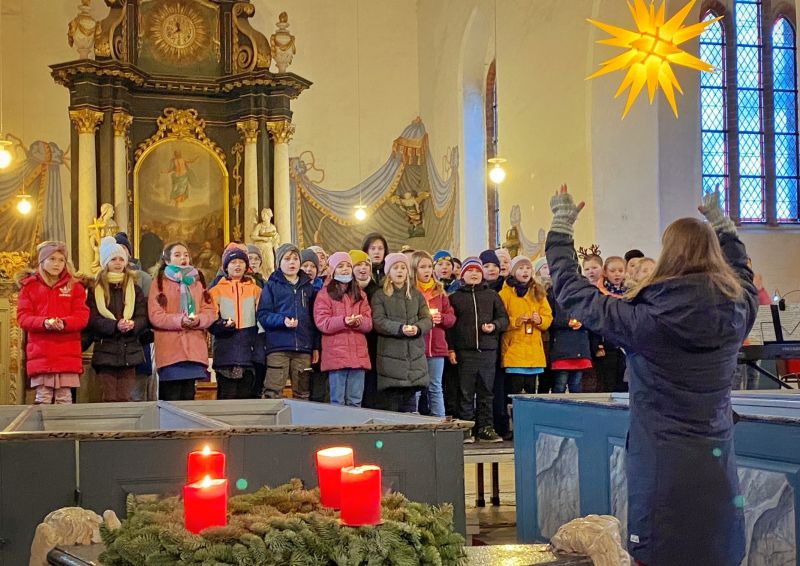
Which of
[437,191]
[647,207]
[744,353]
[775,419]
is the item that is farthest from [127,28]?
[775,419]

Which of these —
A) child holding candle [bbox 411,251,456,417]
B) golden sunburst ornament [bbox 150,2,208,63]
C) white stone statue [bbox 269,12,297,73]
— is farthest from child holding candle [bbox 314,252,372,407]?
golden sunburst ornament [bbox 150,2,208,63]

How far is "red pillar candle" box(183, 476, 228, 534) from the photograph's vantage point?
2020 millimetres

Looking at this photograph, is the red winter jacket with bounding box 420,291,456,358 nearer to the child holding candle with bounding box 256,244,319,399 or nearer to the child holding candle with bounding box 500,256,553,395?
the child holding candle with bounding box 500,256,553,395

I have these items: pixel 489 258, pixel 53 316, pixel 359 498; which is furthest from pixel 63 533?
pixel 489 258

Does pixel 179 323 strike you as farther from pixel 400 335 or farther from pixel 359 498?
pixel 359 498

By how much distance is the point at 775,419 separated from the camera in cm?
384

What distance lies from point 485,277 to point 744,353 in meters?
2.32

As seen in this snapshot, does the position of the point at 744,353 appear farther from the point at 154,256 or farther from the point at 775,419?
the point at 154,256

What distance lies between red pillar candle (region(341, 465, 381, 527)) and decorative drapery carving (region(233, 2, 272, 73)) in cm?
1438

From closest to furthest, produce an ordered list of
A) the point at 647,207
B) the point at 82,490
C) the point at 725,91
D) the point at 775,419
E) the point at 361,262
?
the point at 775,419 < the point at 82,490 < the point at 361,262 < the point at 647,207 < the point at 725,91

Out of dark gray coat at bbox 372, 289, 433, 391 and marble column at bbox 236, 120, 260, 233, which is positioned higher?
marble column at bbox 236, 120, 260, 233

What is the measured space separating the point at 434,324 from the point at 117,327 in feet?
7.77

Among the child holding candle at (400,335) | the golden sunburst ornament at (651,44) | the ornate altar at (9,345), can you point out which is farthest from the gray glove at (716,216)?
the ornate altar at (9,345)

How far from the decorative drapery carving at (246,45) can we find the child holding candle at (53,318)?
29.4 ft
